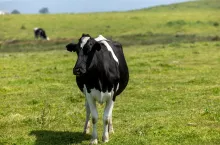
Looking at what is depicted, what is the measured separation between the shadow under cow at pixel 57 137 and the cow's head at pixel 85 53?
7.07 ft

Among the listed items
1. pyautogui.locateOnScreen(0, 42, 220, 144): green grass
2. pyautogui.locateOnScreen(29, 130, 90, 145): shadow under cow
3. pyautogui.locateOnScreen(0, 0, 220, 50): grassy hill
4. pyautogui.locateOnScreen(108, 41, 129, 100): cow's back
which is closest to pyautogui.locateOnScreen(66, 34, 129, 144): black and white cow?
pyautogui.locateOnScreen(108, 41, 129, 100): cow's back

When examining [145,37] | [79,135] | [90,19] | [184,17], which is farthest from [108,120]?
[184,17]

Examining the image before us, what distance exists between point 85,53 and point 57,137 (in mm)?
2746

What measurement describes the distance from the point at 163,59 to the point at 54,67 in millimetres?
7888

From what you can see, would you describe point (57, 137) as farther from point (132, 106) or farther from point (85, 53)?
point (132, 106)

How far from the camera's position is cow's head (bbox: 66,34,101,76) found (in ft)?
31.4

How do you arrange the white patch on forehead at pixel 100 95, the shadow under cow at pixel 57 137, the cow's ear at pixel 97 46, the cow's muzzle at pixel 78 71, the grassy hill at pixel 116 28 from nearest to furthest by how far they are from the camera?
the cow's muzzle at pixel 78 71
the cow's ear at pixel 97 46
the white patch on forehead at pixel 100 95
the shadow under cow at pixel 57 137
the grassy hill at pixel 116 28

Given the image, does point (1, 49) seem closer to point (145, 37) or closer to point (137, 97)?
point (145, 37)

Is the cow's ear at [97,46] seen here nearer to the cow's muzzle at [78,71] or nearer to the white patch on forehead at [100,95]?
the cow's muzzle at [78,71]

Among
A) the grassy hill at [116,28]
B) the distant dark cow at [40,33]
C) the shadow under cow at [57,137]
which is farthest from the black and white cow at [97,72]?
the distant dark cow at [40,33]

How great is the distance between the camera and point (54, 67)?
86.1 feet

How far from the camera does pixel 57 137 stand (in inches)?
447

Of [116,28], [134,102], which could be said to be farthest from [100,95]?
[116,28]

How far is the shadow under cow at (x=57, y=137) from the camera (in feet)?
36.0
